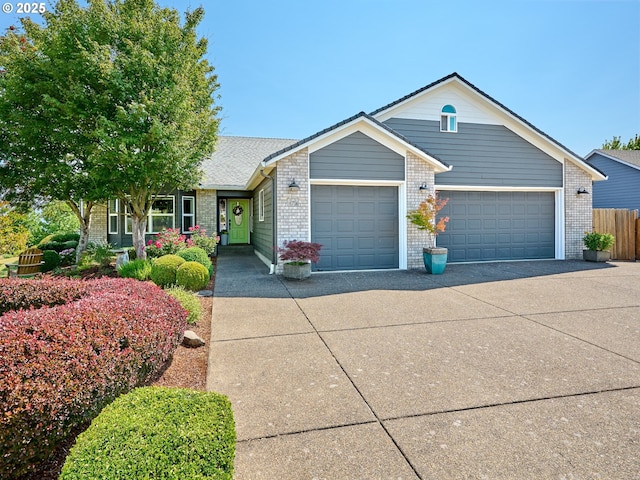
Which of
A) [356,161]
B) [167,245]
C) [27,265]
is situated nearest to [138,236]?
[167,245]

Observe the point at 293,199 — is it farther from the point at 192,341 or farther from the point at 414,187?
the point at 192,341

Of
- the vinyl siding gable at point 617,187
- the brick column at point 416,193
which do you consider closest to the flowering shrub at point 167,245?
the brick column at point 416,193

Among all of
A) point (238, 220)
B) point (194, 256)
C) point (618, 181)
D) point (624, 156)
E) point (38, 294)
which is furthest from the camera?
point (624, 156)

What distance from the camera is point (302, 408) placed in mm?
2982

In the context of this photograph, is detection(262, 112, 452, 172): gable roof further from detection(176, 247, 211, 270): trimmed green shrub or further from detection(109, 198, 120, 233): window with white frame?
detection(109, 198, 120, 233): window with white frame

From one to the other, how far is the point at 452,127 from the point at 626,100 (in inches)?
551

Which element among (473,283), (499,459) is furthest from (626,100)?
(499,459)

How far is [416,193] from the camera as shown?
10.4 metres

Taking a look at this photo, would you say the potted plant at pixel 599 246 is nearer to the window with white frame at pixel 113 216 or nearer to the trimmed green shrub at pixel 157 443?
the trimmed green shrub at pixel 157 443

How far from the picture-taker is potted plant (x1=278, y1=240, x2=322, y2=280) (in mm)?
8688

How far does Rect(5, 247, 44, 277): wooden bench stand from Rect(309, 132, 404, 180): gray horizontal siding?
863cm

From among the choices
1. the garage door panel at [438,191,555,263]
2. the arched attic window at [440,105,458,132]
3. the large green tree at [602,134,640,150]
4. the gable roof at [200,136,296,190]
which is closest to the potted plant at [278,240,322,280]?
the garage door panel at [438,191,555,263]

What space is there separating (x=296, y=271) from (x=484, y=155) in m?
7.93

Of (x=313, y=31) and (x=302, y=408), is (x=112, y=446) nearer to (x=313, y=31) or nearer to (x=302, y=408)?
(x=302, y=408)
